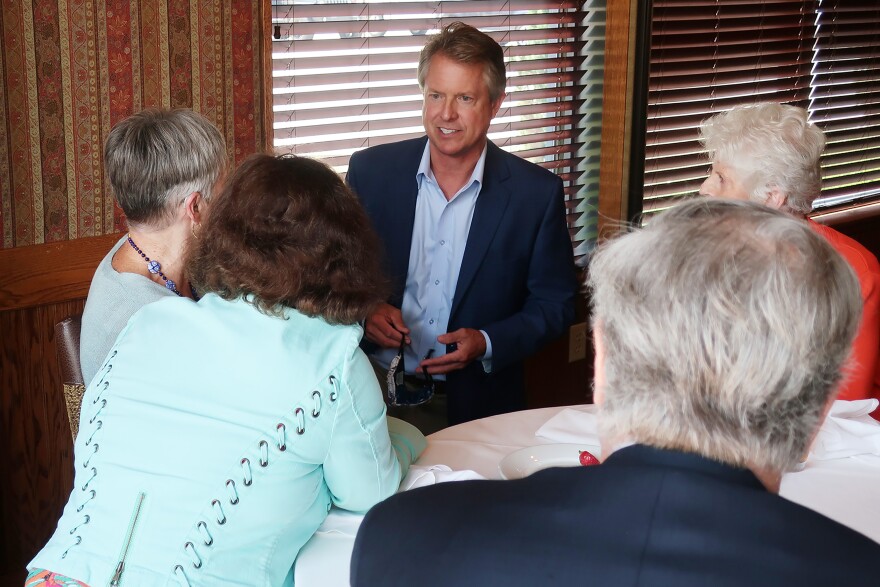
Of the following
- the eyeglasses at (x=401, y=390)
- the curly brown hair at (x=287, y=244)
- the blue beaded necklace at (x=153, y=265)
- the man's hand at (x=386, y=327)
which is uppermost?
the curly brown hair at (x=287, y=244)

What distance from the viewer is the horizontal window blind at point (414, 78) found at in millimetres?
2869

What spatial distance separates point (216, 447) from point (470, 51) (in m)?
1.47

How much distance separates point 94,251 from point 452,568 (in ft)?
6.39

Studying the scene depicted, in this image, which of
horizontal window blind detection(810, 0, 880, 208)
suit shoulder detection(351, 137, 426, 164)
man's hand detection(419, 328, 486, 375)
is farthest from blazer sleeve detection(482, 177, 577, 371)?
horizontal window blind detection(810, 0, 880, 208)

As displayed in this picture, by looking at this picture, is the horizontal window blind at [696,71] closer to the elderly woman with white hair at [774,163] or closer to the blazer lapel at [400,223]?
the elderly woman with white hair at [774,163]

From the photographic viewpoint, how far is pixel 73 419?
1860mm

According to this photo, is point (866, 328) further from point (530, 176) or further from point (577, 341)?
point (577, 341)

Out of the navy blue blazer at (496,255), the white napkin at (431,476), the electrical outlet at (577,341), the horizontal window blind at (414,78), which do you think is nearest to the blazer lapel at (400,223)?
the navy blue blazer at (496,255)

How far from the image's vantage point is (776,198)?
2.36 metres

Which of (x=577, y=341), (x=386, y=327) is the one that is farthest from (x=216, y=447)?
(x=577, y=341)

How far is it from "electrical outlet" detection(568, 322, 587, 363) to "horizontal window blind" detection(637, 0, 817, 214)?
1.81 feet

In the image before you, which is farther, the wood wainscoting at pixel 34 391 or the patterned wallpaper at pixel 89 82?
the wood wainscoting at pixel 34 391

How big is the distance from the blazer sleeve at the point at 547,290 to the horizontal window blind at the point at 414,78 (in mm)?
723

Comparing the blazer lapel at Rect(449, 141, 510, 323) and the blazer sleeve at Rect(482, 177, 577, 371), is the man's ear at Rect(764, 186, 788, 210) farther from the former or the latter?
the blazer lapel at Rect(449, 141, 510, 323)
